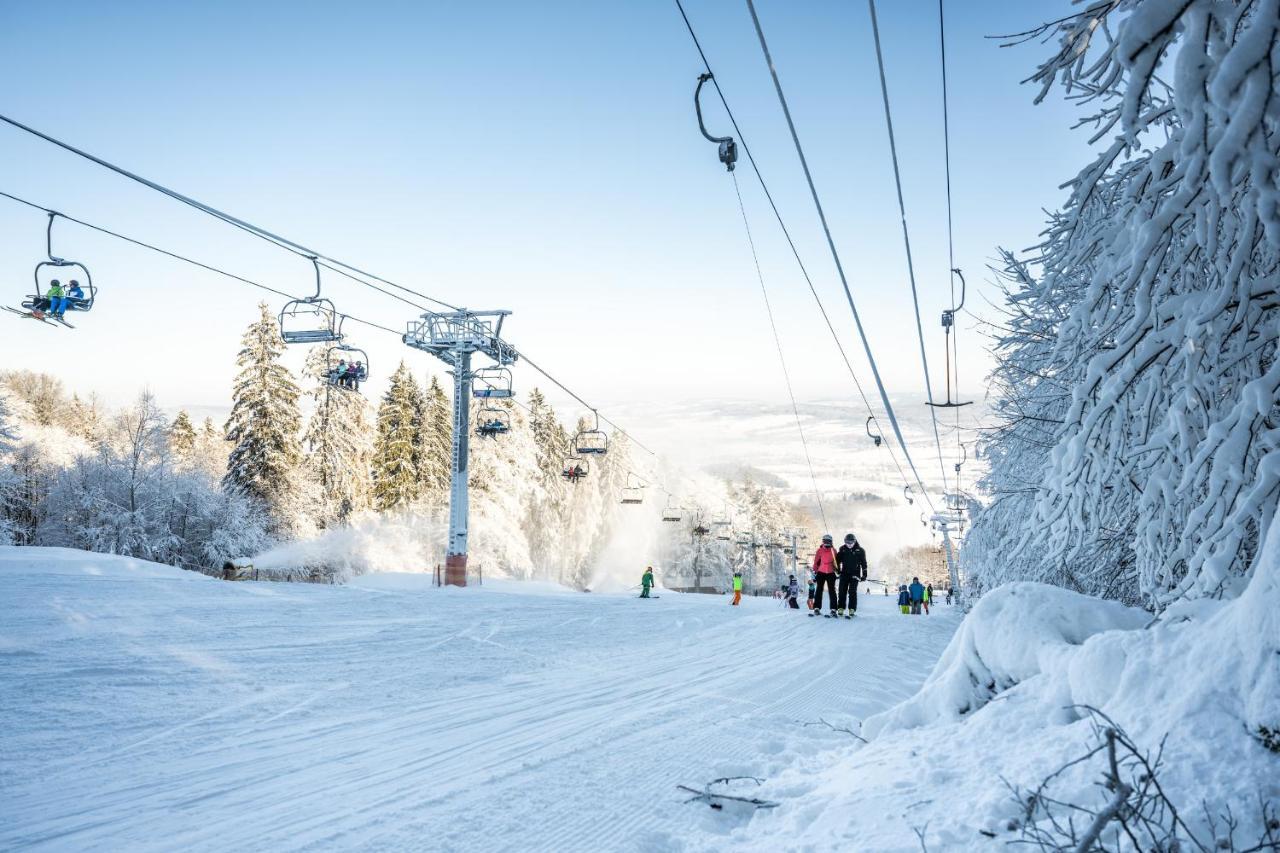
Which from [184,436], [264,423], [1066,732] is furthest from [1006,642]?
[184,436]

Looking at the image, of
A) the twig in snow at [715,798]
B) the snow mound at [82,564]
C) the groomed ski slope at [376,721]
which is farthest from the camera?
the snow mound at [82,564]

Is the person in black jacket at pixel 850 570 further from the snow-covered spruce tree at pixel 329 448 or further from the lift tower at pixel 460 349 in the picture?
the snow-covered spruce tree at pixel 329 448

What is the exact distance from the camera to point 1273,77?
7.54 feet

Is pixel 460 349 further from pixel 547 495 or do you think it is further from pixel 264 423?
pixel 547 495

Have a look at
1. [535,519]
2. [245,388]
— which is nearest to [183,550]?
[245,388]

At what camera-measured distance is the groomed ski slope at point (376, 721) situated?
11.8 feet

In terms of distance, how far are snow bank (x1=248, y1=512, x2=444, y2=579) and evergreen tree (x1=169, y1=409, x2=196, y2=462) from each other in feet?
40.3

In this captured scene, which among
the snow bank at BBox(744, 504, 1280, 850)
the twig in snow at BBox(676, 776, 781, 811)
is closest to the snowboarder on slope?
the snow bank at BBox(744, 504, 1280, 850)

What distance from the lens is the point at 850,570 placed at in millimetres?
15000

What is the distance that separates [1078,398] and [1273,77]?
68.7 inches

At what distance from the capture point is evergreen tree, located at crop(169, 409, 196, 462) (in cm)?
4781

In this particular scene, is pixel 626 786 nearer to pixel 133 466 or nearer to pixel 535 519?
pixel 133 466

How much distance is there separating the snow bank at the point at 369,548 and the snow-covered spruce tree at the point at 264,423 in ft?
6.02

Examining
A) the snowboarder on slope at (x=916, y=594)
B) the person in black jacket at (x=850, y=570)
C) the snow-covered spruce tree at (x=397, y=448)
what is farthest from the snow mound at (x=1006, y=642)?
the snow-covered spruce tree at (x=397, y=448)
